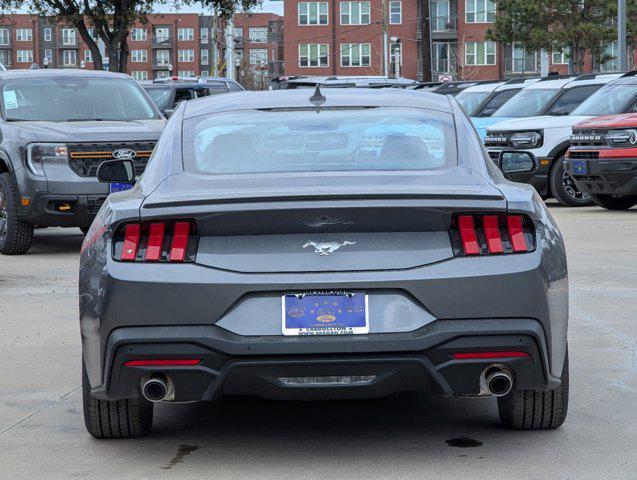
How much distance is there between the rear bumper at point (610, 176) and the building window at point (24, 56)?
151m

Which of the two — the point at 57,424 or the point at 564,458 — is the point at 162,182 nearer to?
the point at 57,424

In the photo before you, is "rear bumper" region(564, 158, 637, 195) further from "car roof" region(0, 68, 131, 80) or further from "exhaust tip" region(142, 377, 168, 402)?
"exhaust tip" region(142, 377, 168, 402)

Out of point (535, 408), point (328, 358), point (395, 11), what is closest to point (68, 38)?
point (395, 11)

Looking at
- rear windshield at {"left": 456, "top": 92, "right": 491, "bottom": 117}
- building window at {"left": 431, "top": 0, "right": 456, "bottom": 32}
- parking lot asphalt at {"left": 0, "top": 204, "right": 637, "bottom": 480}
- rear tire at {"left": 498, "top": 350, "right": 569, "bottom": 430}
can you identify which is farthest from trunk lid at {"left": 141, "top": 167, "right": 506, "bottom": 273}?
building window at {"left": 431, "top": 0, "right": 456, "bottom": 32}

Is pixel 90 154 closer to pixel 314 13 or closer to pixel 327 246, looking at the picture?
pixel 327 246

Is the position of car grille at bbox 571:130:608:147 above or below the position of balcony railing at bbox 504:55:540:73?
below

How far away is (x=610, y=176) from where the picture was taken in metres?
17.6

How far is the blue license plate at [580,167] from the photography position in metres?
18.0

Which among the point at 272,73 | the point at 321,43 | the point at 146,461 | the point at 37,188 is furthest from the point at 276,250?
the point at 272,73

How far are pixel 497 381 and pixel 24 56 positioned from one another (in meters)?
165

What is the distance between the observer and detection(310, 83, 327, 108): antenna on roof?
6238mm

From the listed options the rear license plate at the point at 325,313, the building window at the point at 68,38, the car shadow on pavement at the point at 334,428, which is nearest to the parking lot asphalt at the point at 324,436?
the car shadow on pavement at the point at 334,428

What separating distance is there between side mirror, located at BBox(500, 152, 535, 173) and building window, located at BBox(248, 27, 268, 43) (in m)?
161

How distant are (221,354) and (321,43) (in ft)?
307
